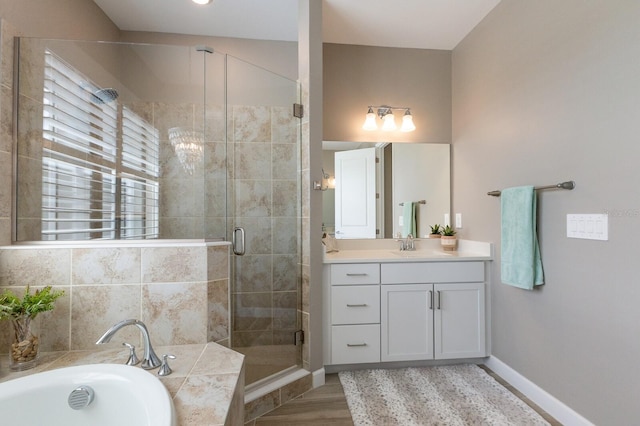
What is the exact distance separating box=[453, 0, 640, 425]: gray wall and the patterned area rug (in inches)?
9.7

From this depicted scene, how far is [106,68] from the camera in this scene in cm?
210

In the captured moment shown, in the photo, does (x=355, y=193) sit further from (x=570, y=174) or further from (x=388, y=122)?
(x=570, y=174)

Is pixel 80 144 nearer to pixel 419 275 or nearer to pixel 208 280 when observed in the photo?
pixel 208 280

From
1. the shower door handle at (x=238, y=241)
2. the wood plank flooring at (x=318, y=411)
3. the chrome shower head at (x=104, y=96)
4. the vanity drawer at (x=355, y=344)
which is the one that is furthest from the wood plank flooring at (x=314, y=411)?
the chrome shower head at (x=104, y=96)

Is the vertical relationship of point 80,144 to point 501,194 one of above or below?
above

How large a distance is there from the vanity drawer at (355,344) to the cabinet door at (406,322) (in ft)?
0.20

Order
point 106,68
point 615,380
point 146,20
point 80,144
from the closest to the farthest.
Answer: point 615,380 < point 80,144 < point 106,68 < point 146,20

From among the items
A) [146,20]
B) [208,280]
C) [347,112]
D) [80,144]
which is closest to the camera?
[208,280]

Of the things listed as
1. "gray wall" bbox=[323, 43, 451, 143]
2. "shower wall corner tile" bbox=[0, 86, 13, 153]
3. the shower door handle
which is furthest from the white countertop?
"shower wall corner tile" bbox=[0, 86, 13, 153]

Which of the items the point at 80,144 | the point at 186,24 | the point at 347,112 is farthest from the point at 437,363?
the point at 186,24

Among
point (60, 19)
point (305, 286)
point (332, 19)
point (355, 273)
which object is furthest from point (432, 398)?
point (60, 19)

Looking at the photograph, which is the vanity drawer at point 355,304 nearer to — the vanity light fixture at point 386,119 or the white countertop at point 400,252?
the white countertop at point 400,252

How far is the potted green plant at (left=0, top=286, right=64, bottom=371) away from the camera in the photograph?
1.24 m

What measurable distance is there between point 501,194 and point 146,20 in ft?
10.3
